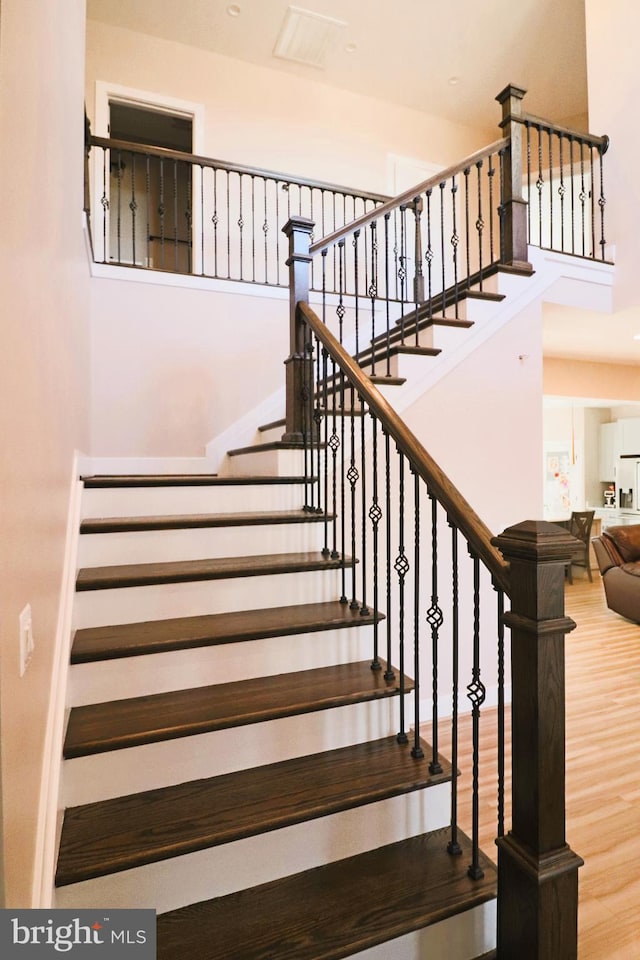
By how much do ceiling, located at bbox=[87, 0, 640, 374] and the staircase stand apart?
136 inches

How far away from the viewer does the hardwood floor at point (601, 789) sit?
1.89m

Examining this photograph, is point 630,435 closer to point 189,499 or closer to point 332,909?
point 189,499

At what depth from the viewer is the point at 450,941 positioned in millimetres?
1454

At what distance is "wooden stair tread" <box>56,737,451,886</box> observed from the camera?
4.58 feet

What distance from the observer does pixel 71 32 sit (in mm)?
2121

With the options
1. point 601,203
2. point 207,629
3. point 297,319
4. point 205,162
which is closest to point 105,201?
point 205,162

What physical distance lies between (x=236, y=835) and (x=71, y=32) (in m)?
2.93

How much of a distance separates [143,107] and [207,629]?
16.8ft

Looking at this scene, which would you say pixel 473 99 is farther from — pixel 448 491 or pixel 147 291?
pixel 448 491

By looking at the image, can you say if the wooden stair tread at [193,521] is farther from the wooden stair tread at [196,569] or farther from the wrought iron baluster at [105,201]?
the wrought iron baluster at [105,201]

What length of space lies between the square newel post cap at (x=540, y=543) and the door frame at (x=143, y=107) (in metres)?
4.04

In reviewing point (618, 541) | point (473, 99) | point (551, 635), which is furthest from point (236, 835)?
point (473, 99)

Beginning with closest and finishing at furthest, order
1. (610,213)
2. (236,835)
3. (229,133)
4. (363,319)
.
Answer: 1. (236,835)
2. (610,213)
3. (363,319)
4. (229,133)

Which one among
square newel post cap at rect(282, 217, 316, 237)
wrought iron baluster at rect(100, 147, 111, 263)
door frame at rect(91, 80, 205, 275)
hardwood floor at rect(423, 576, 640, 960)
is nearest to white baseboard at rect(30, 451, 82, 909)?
hardwood floor at rect(423, 576, 640, 960)
